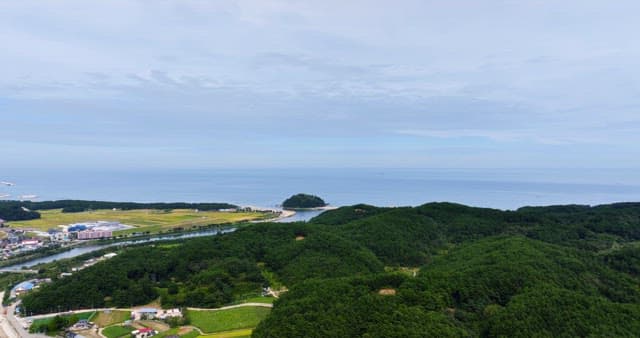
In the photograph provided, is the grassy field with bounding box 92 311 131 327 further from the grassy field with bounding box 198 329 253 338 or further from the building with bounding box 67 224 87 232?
the building with bounding box 67 224 87 232

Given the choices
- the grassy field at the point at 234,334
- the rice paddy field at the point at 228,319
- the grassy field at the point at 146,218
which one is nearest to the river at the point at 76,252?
the grassy field at the point at 146,218

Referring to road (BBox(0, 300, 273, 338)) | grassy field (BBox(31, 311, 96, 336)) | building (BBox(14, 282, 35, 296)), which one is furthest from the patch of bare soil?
building (BBox(14, 282, 35, 296))

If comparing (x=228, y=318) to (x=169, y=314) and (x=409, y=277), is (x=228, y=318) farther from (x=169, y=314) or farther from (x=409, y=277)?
(x=409, y=277)

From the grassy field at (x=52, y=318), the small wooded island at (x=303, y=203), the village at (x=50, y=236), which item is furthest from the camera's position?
the small wooded island at (x=303, y=203)

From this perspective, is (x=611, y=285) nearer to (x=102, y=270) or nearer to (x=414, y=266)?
(x=414, y=266)

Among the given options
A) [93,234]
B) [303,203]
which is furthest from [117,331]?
[303,203]

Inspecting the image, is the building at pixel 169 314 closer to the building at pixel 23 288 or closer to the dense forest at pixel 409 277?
the dense forest at pixel 409 277
